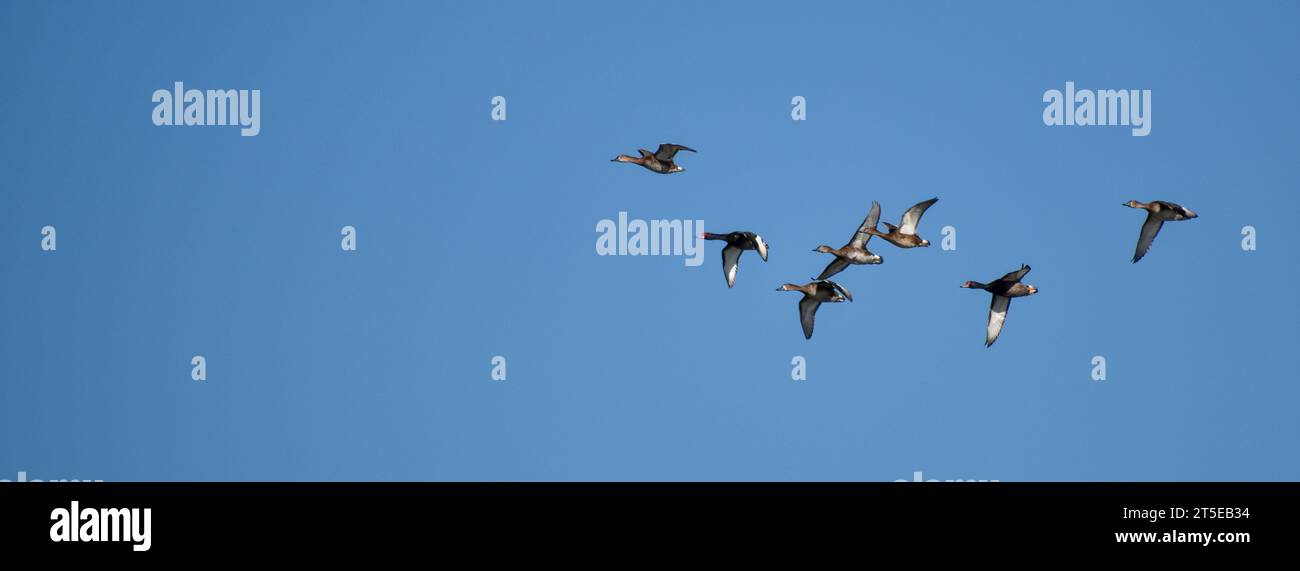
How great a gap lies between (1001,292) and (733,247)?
18.2 ft

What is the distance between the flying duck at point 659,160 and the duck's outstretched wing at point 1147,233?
31.6ft

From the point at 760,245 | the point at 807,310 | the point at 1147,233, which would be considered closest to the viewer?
the point at 760,245

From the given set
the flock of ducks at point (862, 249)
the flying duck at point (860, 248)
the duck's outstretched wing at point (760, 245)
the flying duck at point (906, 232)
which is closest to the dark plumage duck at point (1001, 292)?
the flock of ducks at point (862, 249)

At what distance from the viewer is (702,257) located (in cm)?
4578

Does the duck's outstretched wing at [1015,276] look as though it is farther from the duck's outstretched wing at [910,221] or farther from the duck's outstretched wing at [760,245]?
the duck's outstretched wing at [760,245]

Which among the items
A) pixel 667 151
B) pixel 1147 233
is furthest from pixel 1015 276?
pixel 667 151

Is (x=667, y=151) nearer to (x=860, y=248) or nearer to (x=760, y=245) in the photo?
(x=760, y=245)

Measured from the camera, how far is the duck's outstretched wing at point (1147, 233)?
1605 inches

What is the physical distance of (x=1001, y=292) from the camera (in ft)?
131

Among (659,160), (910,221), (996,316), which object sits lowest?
(996,316)
